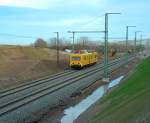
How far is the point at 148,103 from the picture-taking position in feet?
55.0

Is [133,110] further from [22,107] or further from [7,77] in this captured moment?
[7,77]

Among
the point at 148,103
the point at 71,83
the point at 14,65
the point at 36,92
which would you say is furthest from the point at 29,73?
the point at 148,103

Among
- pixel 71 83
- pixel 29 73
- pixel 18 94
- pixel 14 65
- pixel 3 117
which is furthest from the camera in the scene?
pixel 14 65

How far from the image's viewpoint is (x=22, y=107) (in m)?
27.2

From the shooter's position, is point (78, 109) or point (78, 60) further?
point (78, 60)

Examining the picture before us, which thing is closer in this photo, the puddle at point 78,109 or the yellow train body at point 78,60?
the puddle at point 78,109

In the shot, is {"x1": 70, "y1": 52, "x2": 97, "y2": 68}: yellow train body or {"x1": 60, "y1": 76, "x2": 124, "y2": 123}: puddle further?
{"x1": 70, "y1": 52, "x2": 97, "y2": 68}: yellow train body

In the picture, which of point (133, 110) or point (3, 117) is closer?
point (133, 110)

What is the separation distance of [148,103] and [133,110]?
0.71 meters

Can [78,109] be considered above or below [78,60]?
below

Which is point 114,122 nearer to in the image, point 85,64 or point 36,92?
point 36,92

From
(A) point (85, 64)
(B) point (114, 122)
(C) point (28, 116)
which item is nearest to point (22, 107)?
(C) point (28, 116)

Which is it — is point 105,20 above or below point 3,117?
above

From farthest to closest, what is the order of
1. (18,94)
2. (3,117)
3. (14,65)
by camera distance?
(14,65) → (18,94) → (3,117)
